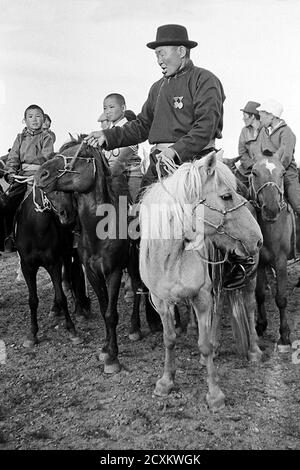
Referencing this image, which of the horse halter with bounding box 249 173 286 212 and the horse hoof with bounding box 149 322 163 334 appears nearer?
the horse halter with bounding box 249 173 286 212

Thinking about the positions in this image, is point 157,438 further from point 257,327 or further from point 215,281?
point 257,327

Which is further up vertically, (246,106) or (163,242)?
(246,106)

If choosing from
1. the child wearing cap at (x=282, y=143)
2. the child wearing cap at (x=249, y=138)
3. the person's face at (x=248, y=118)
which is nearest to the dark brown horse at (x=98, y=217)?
the child wearing cap at (x=249, y=138)

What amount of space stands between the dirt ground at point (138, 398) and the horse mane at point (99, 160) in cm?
220

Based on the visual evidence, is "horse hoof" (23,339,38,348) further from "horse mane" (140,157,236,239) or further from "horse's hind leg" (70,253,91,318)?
"horse mane" (140,157,236,239)

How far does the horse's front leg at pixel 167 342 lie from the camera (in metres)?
4.85

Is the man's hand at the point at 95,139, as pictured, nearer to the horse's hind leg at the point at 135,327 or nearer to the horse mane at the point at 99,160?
the horse mane at the point at 99,160

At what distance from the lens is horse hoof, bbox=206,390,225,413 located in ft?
15.2

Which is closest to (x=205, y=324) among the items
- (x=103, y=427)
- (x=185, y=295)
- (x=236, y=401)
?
(x=185, y=295)

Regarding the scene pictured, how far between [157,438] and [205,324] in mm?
1145

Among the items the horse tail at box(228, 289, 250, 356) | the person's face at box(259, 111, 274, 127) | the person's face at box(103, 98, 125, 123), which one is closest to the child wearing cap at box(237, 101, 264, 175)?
the person's face at box(259, 111, 274, 127)

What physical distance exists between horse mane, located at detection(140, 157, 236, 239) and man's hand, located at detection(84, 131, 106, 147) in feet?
4.35

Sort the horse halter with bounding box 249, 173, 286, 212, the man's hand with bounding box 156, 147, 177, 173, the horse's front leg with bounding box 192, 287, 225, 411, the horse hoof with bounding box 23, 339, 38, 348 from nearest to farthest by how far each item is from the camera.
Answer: the horse's front leg with bounding box 192, 287, 225, 411, the man's hand with bounding box 156, 147, 177, 173, the horse halter with bounding box 249, 173, 286, 212, the horse hoof with bounding box 23, 339, 38, 348
